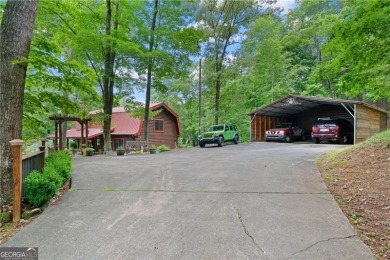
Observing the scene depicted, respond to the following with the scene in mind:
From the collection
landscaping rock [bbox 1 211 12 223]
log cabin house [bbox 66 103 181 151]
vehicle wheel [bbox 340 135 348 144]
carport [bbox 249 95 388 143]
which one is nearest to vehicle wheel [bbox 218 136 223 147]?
carport [bbox 249 95 388 143]

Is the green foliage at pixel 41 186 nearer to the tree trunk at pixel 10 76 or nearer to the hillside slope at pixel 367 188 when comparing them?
the tree trunk at pixel 10 76

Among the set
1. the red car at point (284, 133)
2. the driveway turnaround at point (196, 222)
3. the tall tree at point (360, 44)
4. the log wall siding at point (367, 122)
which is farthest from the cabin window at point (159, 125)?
the tall tree at point (360, 44)

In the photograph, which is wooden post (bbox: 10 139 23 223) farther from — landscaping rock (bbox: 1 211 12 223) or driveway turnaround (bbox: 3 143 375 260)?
driveway turnaround (bbox: 3 143 375 260)

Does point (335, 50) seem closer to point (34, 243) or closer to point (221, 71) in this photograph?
point (34, 243)

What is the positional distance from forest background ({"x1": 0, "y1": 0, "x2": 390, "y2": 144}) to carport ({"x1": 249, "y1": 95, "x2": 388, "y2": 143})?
166 centimetres

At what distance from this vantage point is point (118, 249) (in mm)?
3344

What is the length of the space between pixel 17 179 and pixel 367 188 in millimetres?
6589

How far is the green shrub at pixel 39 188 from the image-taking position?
4.62 m

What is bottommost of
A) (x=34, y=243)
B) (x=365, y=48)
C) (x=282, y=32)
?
(x=34, y=243)

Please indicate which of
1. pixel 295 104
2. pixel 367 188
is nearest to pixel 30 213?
pixel 367 188

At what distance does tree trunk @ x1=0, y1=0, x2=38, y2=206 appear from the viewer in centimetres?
478

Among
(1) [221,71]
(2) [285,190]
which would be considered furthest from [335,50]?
(1) [221,71]

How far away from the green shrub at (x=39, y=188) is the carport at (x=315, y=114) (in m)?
17.2

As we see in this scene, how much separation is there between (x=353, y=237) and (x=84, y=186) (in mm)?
5496
